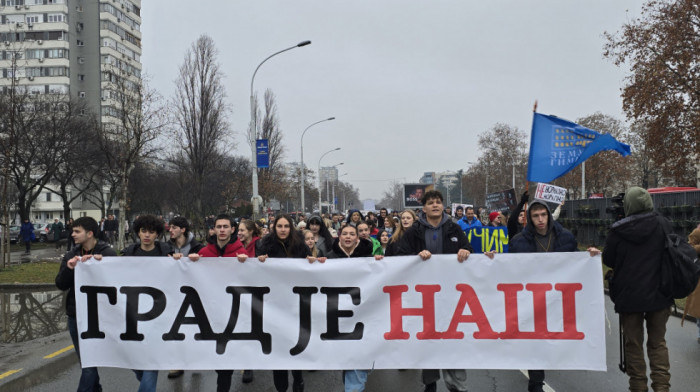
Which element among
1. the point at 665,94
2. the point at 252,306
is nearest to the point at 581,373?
the point at 252,306

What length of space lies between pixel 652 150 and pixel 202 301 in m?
22.8

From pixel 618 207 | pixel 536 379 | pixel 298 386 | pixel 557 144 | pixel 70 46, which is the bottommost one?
pixel 298 386

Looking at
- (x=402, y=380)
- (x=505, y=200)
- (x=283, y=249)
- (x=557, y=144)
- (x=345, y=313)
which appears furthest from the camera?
(x=505, y=200)

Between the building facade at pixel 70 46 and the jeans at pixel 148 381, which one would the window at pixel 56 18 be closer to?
the building facade at pixel 70 46

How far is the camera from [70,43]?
2566 inches

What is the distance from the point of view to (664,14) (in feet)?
68.8

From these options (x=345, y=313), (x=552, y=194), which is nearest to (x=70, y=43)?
(x=552, y=194)

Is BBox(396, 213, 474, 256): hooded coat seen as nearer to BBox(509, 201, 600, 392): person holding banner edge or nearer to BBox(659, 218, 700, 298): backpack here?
BBox(509, 201, 600, 392): person holding banner edge

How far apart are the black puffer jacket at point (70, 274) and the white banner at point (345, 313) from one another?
52 mm

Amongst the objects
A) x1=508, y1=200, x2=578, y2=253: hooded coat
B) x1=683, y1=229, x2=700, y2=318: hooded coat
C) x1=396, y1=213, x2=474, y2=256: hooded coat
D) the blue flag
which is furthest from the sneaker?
x1=683, y1=229, x2=700, y2=318: hooded coat

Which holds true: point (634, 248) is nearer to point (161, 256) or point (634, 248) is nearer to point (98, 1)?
point (161, 256)

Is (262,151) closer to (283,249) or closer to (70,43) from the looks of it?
(283,249)

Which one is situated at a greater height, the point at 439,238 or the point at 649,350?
the point at 439,238

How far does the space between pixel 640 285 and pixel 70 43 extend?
71395 millimetres
